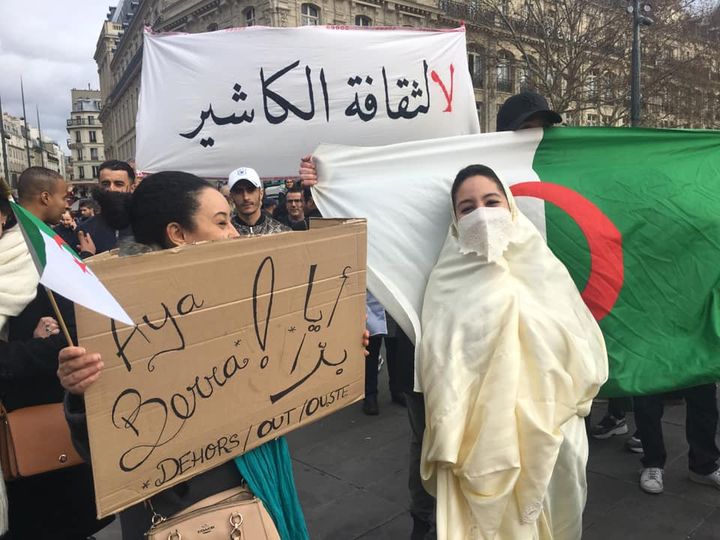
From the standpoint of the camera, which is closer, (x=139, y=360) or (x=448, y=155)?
(x=139, y=360)

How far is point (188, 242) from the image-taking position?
5.14 feet

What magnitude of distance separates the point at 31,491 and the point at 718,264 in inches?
118

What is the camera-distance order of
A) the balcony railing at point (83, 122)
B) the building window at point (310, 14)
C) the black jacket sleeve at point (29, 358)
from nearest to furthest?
the black jacket sleeve at point (29, 358) → the building window at point (310, 14) → the balcony railing at point (83, 122)

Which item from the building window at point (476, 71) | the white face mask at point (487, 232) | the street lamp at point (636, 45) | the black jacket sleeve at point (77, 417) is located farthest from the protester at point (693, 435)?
the building window at point (476, 71)

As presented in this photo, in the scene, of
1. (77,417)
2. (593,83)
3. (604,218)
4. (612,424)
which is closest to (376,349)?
(612,424)

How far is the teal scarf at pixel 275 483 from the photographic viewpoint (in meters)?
1.54

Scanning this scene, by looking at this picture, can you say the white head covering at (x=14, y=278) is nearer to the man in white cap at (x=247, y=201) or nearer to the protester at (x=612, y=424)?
the man in white cap at (x=247, y=201)

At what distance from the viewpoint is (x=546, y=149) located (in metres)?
2.85

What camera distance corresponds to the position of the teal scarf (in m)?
1.54

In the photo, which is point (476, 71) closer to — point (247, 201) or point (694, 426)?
point (247, 201)

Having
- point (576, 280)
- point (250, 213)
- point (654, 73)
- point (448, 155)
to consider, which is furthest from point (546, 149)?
point (654, 73)

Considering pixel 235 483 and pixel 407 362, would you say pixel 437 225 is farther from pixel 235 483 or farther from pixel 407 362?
pixel 235 483

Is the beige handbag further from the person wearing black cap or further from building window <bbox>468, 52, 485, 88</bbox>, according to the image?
building window <bbox>468, 52, 485, 88</bbox>

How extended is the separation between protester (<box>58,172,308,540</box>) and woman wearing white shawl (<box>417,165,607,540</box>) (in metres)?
0.58
